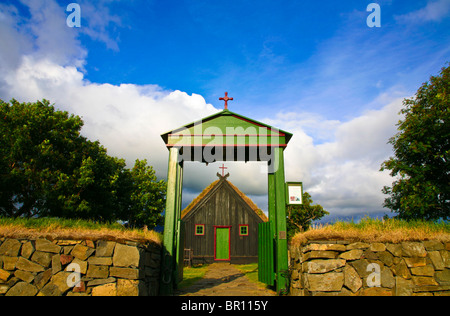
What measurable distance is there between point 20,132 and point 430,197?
1044 inches

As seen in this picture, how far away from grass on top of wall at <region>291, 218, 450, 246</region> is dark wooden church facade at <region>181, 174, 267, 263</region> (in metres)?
14.6

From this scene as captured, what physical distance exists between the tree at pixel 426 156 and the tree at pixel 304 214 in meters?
5.42

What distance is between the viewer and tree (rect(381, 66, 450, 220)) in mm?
17641

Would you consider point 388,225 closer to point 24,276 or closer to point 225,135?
point 225,135

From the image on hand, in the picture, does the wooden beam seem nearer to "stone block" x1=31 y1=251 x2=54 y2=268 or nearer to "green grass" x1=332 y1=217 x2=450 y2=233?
"green grass" x1=332 y1=217 x2=450 y2=233

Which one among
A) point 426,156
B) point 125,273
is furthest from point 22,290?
point 426,156

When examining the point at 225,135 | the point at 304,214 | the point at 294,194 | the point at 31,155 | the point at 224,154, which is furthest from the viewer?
the point at 304,214

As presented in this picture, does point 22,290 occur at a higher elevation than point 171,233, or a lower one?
lower

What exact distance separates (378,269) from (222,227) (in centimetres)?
1625

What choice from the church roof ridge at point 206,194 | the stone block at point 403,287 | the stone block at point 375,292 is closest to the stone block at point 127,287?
the stone block at point 375,292

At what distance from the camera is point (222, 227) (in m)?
22.0

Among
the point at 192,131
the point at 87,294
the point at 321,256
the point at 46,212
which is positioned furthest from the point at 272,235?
the point at 46,212

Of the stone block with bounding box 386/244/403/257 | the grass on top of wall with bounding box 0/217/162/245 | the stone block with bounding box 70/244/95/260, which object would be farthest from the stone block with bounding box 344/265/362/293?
the stone block with bounding box 70/244/95/260

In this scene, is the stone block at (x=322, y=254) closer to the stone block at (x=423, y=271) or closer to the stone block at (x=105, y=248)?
the stone block at (x=423, y=271)
